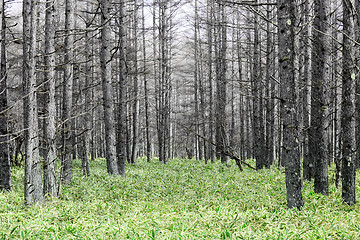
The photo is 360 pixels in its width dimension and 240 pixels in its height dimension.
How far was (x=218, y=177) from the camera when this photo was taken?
10.2 metres

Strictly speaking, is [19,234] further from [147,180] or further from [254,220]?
[147,180]

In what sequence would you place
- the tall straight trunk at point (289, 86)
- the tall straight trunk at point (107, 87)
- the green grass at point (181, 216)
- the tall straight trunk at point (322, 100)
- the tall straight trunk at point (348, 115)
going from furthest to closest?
the tall straight trunk at point (107, 87)
the tall straight trunk at point (322, 100)
the tall straight trunk at point (348, 115)
the tall straight trunk at point (289, 86)
the green grass at point (181, 216)

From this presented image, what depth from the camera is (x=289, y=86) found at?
5.09 metres

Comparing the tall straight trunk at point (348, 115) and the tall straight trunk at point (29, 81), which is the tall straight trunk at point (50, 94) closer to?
the tall straight trunk at point (29, 81)

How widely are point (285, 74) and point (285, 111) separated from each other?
0.68 m

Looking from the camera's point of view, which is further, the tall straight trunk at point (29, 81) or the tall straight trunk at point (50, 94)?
the tall straight trunk at point (50, 94)

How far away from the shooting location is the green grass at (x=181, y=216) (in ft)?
13.8

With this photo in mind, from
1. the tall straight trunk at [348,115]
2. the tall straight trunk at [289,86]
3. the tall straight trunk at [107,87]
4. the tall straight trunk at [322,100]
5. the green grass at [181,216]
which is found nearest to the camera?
the green grass at [181,216]

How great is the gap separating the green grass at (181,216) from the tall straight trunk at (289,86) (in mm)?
830

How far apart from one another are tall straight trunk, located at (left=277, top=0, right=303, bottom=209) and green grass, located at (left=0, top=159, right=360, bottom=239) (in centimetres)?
83

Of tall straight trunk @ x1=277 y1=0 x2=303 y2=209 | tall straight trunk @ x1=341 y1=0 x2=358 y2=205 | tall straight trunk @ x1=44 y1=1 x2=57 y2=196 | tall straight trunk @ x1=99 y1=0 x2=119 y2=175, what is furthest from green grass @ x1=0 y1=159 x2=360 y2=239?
tall straight trunk @ x1=99 y1=0 x2=119 y2=175

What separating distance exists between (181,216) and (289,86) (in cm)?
313

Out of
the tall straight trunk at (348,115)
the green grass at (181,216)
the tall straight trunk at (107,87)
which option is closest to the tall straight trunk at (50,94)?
the green grass at (181,216)

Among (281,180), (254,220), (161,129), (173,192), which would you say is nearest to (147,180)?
(173,192)
